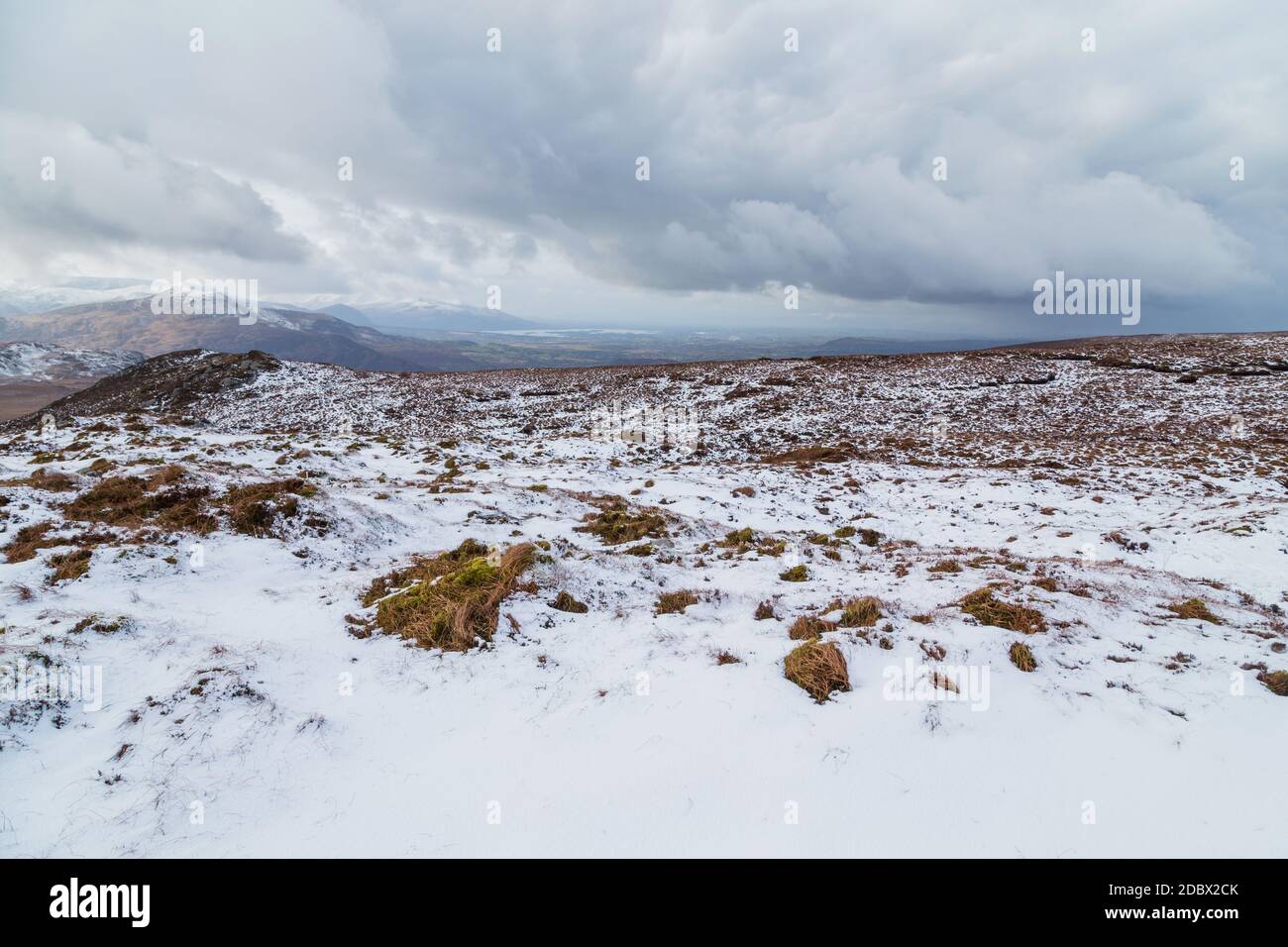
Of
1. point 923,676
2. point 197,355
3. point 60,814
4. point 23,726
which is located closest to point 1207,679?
point 923,676

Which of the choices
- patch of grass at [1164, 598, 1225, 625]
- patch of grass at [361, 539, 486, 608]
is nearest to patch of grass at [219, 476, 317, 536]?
patch of grass at [361, 539, 486, 608]

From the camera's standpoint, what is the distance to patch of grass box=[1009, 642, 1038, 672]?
599 centimetres

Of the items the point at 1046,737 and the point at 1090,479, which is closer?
the point at 1046,737

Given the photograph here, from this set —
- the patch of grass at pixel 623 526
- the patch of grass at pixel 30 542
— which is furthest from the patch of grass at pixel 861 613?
the patch of grass at pixel 30 542

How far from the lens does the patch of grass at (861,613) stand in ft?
24.1

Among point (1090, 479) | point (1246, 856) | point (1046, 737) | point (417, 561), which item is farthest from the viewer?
point (1090, 479)

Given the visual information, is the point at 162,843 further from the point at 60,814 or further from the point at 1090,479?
the point at 1090,479

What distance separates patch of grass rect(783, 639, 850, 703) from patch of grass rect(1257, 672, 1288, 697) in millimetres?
4673

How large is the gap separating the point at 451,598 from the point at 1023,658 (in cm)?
798

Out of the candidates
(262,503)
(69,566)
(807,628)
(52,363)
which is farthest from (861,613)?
(52,363)

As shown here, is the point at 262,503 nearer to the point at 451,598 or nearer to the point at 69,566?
the point at 69,566

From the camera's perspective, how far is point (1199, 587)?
9.39 metres

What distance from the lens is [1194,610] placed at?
779 cm
